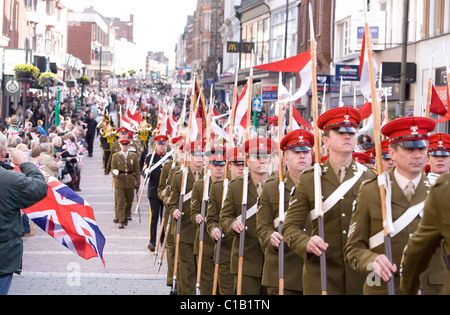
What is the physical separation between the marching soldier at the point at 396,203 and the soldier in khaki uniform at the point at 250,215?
2663mm

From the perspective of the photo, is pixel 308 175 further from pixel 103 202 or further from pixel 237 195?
pixel 103 202

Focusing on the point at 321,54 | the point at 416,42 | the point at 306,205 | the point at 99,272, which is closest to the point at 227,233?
the point at 306,205

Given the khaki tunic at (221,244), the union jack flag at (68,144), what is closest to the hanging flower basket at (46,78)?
the union jack flag at (68,144)

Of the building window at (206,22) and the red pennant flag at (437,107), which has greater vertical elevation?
the building window at (206,22)

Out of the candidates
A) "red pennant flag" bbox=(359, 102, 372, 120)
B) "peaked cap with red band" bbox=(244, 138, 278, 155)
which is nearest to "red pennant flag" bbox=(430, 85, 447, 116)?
"red pennant flag" bbox=(359, 102, 372, 120)

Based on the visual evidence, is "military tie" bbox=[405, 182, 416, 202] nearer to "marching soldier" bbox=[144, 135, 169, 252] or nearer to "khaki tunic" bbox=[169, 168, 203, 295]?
"khaki tunic" bbox=[169, 168, 203, 295]

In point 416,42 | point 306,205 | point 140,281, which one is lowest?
point 140,281

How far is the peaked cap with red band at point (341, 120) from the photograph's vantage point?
20.3 ft

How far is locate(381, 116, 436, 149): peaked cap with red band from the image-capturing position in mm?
5125

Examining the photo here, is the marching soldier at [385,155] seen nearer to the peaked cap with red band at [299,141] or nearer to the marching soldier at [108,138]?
the peaked cap with red band at [299,141]

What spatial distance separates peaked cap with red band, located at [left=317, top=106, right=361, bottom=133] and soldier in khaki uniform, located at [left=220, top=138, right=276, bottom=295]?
1905 mm

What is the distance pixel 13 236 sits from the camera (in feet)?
21.5

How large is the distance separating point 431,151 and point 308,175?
6.77 feet

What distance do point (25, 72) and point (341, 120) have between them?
20.1 metres
